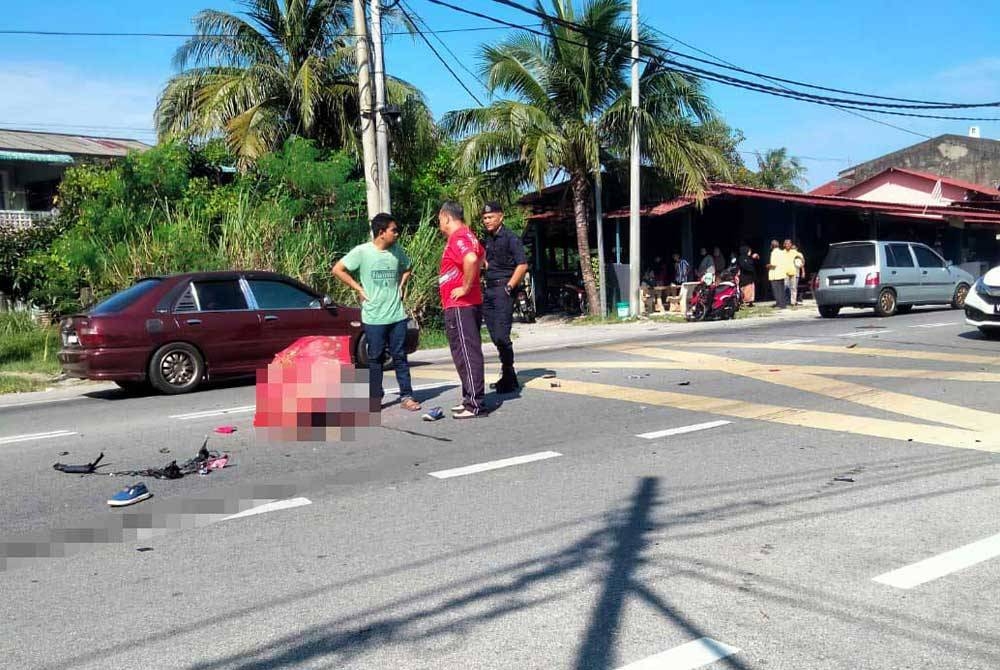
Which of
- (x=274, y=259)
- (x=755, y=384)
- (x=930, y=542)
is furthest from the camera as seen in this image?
(x=274, y=259)

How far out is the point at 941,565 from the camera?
4.20m

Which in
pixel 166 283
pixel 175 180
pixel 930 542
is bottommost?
pixel 930 542

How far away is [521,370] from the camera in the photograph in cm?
1127

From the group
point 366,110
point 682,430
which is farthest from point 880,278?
point 682,430

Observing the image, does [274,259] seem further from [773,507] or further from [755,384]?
[773,507]

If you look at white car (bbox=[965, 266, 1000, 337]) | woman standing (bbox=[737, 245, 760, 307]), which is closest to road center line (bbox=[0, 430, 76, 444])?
white car (bbox=[965, 266, 1000, 337])

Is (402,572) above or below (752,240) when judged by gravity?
below

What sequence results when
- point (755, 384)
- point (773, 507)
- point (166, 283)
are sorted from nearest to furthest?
point (773, 507)
point (755, 384)
point (166, 283)

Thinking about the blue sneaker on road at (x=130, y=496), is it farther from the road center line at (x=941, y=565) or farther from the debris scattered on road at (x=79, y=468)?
the road center line at (x=941, y=565)

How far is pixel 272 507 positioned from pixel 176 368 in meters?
5.85

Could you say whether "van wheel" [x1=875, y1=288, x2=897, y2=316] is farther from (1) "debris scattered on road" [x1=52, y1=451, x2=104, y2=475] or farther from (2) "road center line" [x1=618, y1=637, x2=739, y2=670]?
(2) "road center line" [x1=618, y1=637, x2=739, y2=670]

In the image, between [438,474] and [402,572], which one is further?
[438,474]

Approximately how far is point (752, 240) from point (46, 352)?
757 inches

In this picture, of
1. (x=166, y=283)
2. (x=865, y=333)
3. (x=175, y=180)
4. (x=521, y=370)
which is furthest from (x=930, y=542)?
(x=175, y=180)
